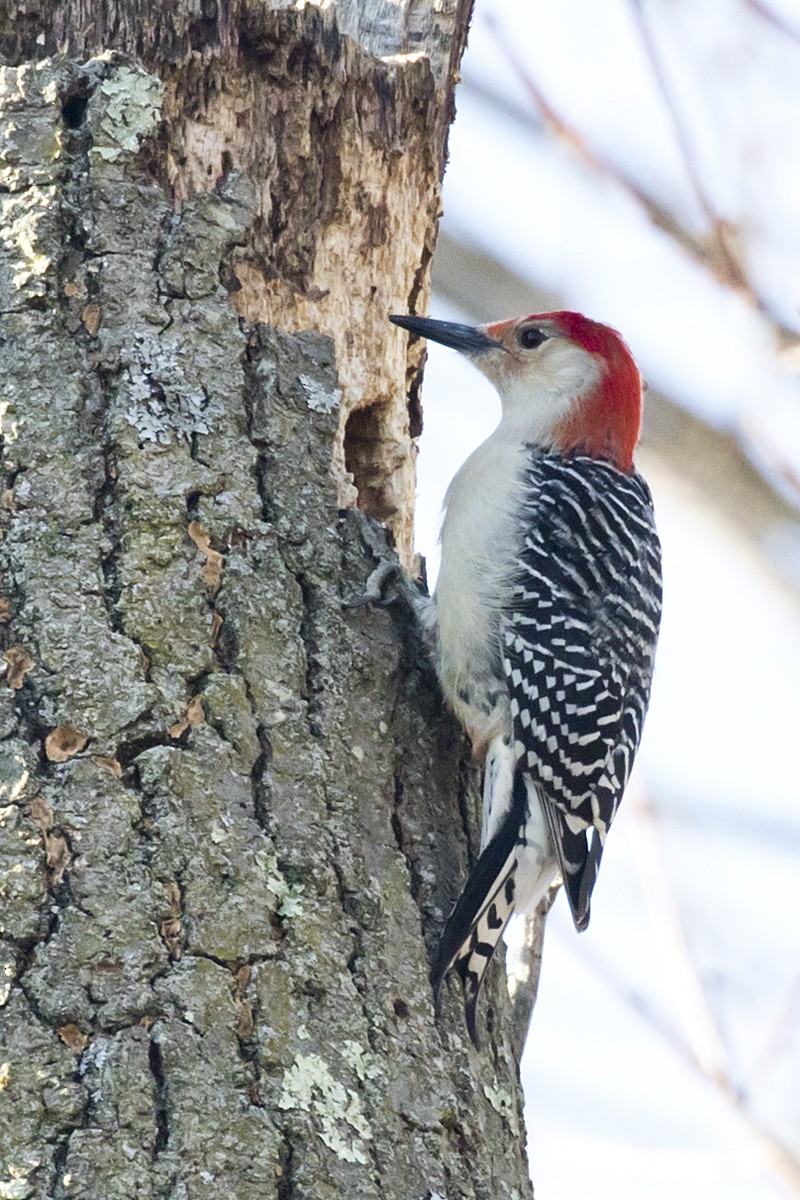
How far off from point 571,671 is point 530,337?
1393mm

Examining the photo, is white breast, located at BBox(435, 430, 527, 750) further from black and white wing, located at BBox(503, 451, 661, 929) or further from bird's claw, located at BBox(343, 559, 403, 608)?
bird's claw, located at BBox(343, 559, 403, 608)

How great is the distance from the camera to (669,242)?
3.96 m

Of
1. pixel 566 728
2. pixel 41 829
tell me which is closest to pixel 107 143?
pixel 41 829

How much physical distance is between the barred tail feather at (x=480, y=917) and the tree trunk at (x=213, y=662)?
0.05 m

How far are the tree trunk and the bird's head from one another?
0.84m

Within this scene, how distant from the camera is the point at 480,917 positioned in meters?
2.75

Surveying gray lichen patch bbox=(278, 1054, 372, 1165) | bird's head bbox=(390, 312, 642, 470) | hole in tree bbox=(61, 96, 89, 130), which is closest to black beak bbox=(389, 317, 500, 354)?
bird's head bbox=(390, 312, 642, 470)

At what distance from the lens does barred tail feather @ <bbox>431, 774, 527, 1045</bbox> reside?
2654 mm

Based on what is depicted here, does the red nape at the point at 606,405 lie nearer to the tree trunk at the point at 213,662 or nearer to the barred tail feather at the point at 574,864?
the tree trunk at the point at 213,662

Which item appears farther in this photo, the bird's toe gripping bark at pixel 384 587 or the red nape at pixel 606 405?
the red nape at pixel 606 405

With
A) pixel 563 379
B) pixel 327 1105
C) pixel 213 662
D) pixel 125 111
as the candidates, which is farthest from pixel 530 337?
pixel 327 1105

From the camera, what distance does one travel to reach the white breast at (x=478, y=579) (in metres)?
3.31

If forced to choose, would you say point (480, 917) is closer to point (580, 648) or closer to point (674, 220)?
point (580, 648)

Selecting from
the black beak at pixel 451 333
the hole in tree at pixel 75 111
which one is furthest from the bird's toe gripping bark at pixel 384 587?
the hole in tree at pixel 75 111
